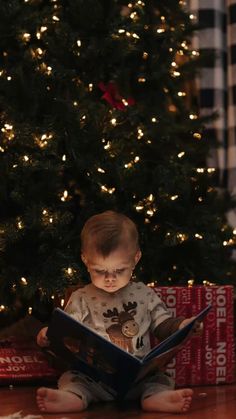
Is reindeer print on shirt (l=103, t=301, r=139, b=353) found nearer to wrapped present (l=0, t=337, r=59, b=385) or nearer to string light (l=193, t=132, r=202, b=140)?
wrapped present (l=0, t=337, r=59, b=385)

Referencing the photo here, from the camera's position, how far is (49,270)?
226 centimetres

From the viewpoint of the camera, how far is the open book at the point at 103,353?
65.7 inches

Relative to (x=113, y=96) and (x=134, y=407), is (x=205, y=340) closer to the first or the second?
(x=134, y=407)

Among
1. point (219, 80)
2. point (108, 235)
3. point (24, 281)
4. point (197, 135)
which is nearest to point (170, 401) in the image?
point (108, 235)

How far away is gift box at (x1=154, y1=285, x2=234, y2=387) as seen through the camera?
2104 millimetres

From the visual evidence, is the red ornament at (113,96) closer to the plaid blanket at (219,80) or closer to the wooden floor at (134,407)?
the plaid blanket at (219,80)

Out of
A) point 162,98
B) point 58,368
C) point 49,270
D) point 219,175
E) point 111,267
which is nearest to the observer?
point 111,267

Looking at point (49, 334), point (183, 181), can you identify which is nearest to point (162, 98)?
point (183, 181)

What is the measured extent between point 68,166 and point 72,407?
30.7 inches

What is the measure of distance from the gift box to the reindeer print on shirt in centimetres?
19

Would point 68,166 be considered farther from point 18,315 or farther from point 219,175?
point 219,175

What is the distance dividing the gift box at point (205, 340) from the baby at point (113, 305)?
0.15m

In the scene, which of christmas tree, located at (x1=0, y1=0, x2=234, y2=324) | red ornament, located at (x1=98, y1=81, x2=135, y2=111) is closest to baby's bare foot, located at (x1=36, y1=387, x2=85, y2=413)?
christmas tree, located at (x1=0, y1=0, x2=234, y2=324)

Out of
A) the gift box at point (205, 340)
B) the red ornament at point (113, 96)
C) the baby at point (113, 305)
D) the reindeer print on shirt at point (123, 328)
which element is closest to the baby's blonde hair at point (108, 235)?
the baby at point (113, 305)
